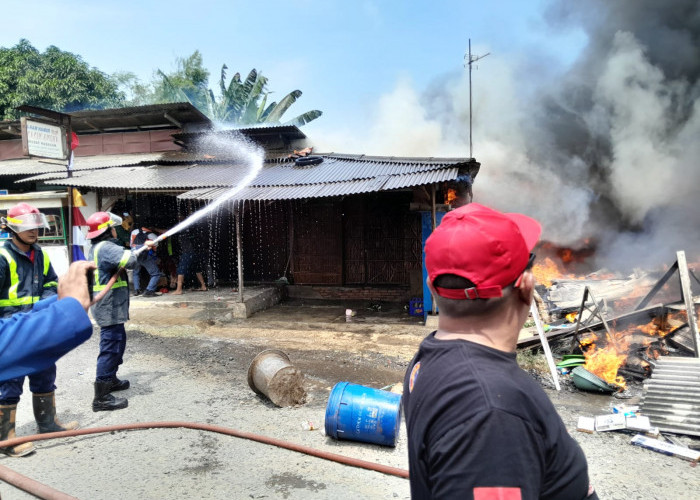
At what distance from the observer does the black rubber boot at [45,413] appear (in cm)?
429

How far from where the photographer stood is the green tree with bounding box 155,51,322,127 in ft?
69.4

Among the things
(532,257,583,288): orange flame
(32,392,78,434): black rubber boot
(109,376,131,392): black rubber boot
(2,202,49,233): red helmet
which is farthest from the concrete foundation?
(532,257,583,288): orange flame

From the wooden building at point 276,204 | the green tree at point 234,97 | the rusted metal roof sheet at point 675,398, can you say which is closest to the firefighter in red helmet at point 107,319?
the wooden building at point 276,204

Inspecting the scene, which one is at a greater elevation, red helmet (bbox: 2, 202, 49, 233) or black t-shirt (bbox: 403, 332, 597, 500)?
red helmet (bbox: 2, 202, 49, 233)

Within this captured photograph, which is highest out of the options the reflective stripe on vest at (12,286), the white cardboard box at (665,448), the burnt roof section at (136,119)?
the burnt roof section at (136,119)

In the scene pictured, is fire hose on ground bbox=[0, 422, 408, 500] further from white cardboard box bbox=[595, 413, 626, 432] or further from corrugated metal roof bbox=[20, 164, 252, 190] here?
corrugated metal roof bbox=[20, 164, 252, 190]

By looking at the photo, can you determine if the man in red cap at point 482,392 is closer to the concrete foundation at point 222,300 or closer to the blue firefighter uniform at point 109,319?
the blue firefighter uniform at point 109,319

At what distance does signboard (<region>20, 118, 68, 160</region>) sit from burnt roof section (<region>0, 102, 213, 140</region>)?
5989 mm

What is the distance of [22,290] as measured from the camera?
4129 millimetres

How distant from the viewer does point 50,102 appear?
18266 mm

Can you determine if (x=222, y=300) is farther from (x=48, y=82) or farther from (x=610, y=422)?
(x=48, y=82)

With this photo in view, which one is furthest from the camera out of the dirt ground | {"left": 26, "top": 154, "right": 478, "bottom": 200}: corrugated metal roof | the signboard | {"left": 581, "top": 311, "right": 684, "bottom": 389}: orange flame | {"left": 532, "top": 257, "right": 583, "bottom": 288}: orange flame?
{"left": 532, "top": 257, "right": 583, "bottom": 288}: orange flame

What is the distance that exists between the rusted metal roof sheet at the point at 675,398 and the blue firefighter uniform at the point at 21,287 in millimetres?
6129

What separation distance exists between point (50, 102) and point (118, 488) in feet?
67.1
